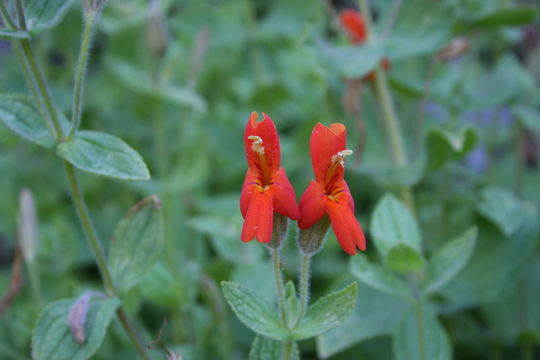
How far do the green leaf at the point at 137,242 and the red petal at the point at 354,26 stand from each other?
3.30ft

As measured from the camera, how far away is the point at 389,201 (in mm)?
1485

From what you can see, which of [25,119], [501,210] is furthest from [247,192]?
[501,210]

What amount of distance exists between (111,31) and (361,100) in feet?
3.72

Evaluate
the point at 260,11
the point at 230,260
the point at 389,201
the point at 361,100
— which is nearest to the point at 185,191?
the point at 230,260

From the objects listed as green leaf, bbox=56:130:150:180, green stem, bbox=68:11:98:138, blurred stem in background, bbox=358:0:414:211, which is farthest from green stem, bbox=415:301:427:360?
green stem, bbox=68:11:98:138

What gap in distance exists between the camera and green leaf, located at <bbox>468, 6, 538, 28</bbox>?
1.90m

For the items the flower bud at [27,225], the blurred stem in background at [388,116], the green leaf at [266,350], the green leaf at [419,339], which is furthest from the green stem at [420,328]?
the flower bud at [27,225]

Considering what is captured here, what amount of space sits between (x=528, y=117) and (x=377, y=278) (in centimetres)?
103

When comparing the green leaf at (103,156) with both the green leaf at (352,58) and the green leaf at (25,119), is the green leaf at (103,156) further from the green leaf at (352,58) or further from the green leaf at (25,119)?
the green leaf at (352,58)

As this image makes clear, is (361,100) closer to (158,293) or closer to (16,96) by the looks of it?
(158,293)

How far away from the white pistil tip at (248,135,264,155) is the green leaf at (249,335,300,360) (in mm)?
371

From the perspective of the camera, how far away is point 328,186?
1039 millimetres

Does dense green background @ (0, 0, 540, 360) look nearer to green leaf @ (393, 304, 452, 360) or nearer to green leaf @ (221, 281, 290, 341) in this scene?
green leaf @ (393, 304, 452, 360)

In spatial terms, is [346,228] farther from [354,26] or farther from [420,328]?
[354,26]
